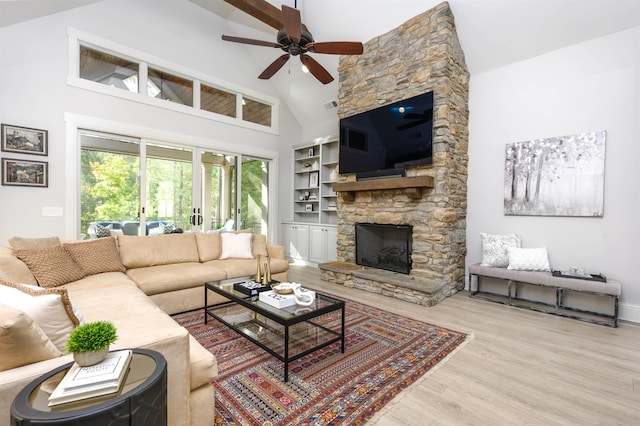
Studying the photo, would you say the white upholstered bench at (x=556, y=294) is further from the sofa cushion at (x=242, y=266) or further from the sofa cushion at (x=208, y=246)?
the sofa cushion at (x=208, y=246)

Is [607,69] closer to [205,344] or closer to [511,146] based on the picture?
[511,146]

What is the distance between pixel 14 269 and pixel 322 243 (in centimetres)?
424

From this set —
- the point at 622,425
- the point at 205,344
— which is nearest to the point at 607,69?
the point at 622,425

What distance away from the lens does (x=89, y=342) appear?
1.03m

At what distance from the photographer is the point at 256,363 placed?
2252mm

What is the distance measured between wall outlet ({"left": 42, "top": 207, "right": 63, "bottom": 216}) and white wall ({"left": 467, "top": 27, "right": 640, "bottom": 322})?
5.68 m

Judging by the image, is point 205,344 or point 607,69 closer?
point 205,344

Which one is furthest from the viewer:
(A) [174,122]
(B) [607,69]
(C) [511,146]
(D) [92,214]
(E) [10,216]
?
(A) [174,122]

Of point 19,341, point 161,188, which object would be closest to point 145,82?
point 161,188

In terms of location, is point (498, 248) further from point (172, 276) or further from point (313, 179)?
point (172, 276)

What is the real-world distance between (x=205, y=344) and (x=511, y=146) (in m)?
4.33

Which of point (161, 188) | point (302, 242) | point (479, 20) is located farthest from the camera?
point (302, 242)

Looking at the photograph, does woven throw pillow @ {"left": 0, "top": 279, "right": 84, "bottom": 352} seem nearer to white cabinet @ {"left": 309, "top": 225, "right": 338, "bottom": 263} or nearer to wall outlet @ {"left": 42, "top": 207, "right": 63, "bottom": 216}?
wall outlet @ {"left": 42, "top": 207, "right": 63, "bottom": 216}

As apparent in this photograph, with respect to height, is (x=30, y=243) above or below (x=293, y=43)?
below
